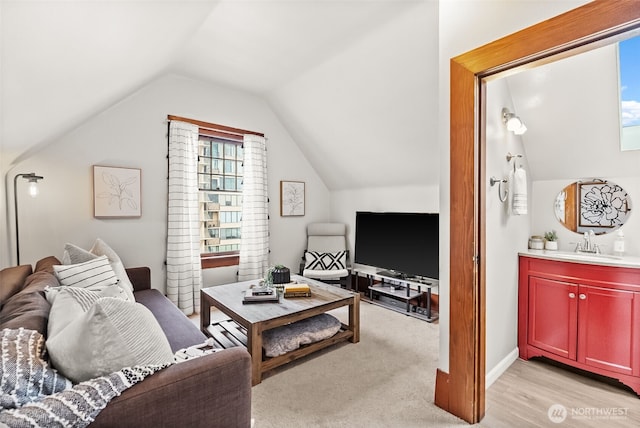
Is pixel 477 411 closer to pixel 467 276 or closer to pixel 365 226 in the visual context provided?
pixel 467 276

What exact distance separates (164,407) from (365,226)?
3639 mm

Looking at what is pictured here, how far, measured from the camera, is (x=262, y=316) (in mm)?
2232

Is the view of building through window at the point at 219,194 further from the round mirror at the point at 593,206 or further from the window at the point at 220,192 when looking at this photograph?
the round mirror at the point at 593,206

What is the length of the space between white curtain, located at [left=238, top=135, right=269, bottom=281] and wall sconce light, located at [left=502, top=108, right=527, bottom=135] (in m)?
2.91

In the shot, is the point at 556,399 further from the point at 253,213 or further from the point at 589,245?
the point at 253,213

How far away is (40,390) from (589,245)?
3.42 metres

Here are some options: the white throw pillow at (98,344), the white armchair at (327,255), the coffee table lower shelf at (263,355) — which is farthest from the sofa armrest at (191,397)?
the white armchair at (327,255)

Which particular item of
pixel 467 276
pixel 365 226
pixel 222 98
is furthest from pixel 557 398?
pixel 222 98

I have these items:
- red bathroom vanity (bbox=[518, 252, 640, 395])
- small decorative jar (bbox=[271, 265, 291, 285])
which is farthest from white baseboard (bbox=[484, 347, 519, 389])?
small decorative jar (bbox=[271, 265, 291, 285])

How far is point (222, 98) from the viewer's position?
391 cm

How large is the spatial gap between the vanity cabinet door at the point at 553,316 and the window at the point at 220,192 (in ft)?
10.9

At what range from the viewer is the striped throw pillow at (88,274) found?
6.70 ft

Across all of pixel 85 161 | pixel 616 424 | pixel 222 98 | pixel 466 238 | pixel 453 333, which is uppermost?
pixel 222 98

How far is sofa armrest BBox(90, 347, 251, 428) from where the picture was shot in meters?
0.96
